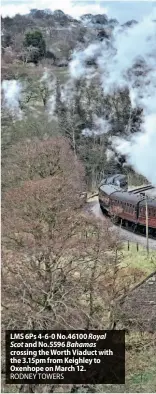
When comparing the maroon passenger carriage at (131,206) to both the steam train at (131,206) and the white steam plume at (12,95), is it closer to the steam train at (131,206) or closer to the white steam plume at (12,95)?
the steam train at (131,206)

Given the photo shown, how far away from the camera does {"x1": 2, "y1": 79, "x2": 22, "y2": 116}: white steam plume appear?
4001 cm

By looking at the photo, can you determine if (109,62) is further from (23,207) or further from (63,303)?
(63,303)

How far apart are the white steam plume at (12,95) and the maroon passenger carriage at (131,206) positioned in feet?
40.5

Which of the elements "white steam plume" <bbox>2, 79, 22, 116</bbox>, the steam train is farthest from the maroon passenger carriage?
"white steam plume" <bbox>2, 79, 22, 116</bbox>

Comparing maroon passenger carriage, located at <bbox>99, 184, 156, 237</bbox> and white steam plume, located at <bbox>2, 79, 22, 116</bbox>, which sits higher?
white steam plume, located at <bbox>2, 79, 22, 116</bbox>

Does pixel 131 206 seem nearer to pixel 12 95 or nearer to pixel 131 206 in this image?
pixel 131 206

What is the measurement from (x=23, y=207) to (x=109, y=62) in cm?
2269

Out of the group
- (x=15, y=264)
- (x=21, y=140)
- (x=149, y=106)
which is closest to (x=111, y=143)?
(x=21, y=140)

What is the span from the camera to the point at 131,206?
26.8 metres

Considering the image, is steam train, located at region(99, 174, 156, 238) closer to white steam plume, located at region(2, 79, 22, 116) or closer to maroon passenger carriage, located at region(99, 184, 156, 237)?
maroon passenger carriage, located at region(99, 184, 156, 237)

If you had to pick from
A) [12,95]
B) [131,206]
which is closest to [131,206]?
[131,206]

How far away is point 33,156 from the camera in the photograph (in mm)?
28266

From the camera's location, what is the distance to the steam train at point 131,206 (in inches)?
1003

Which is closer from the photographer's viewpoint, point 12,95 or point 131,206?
point 131,206
